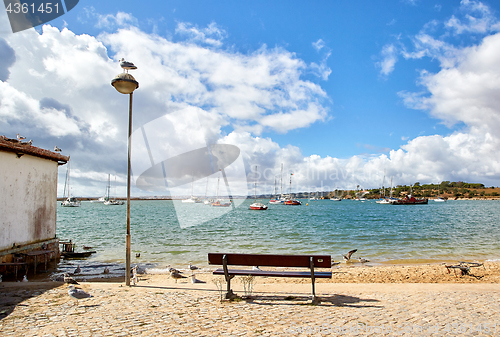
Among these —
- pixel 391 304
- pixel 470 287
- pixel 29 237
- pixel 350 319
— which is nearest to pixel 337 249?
pixel 470 287

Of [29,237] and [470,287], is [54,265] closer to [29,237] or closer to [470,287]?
[29,237]

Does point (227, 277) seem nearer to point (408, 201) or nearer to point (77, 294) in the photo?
point (77, 294)

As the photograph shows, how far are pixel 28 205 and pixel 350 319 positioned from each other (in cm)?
1273

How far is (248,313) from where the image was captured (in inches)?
222

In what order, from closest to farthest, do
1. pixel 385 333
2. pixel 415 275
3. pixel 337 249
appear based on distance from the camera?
pixel 385 333 → pixel 415 275 → pixel 337 249

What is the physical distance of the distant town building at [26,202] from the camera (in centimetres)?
1070

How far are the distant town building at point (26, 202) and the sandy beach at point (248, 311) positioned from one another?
394 centimetres

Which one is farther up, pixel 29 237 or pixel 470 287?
pixel 29 237

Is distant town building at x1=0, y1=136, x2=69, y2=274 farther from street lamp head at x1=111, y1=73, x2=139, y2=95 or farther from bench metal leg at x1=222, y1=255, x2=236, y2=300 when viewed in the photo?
bench metal leg at x1=222, y1=255, x2=236, y2=300

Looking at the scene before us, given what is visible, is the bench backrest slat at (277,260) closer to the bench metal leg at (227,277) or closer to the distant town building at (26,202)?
the bench metal leg at (227,277)

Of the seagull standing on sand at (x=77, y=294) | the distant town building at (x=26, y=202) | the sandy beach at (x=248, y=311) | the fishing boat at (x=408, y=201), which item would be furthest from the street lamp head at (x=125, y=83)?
the fishing boat at (x=408, y=201)

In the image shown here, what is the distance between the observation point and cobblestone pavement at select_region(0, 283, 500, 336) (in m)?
4.78

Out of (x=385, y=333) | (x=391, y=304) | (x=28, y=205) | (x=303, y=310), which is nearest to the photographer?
(x=385, y=333)

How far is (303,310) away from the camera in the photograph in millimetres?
5809
